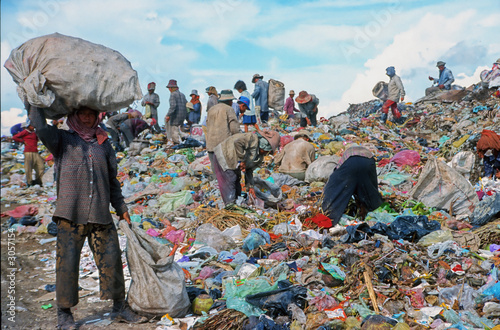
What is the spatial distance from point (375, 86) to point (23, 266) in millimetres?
13975

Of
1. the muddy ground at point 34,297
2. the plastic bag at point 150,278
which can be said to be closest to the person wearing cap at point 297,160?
the muddy ground at point 34,297

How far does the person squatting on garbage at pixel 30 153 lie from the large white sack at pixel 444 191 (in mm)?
8534

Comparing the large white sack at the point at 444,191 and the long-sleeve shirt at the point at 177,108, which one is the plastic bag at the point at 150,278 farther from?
the long-sleeve shirt at the point at 177,108

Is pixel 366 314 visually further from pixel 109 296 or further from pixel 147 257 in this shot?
pixel 109 296

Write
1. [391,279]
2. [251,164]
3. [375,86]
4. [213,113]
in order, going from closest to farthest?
[391,279] < [251,164] < [213,113] < [375,86]

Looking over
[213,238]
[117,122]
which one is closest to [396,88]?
[117,122]

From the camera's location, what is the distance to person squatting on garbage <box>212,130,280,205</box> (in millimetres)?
6016

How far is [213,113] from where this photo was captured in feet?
22.6

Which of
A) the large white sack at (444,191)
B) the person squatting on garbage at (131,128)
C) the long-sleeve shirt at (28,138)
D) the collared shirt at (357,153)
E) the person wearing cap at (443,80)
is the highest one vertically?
the person wearing cap at (443,80)

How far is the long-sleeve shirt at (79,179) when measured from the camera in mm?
3021

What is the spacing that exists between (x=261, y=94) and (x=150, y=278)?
11.9 metres

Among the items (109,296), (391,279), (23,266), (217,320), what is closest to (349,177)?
(391,279)

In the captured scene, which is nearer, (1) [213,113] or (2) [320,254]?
(2) [320,254]

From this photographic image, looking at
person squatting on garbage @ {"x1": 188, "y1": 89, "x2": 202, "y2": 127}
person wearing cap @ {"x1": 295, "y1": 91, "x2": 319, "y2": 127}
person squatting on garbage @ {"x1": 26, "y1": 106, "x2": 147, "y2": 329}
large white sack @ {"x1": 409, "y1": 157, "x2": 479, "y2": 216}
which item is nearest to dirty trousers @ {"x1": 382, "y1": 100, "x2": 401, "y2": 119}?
person wearing cap @ {"x1": 295, "y1": 91, "x2": 319, "y2": 127}
